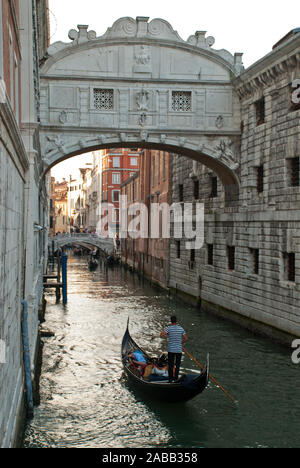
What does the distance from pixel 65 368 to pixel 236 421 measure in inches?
181

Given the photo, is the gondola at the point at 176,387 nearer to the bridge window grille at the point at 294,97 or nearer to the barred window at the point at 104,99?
the bridge window grille at the point at 294,97

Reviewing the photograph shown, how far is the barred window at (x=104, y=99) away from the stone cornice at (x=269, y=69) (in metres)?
3.64

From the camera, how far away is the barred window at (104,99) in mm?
17188

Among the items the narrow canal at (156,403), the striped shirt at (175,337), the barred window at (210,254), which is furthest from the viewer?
the barred window at (210,254)

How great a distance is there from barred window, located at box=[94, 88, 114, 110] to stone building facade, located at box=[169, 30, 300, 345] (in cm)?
370

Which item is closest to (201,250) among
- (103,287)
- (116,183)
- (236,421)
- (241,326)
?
(241,326)

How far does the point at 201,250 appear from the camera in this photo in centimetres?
2083

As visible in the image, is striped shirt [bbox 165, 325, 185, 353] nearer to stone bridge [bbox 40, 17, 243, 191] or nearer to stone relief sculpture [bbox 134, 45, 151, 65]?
stone bridge [bbox 40, 17, 243, 191]

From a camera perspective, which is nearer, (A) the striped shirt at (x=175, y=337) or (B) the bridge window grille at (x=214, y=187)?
(A) the striped shirt at (x=175, y=337)

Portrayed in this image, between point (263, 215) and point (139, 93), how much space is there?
16.9 ft

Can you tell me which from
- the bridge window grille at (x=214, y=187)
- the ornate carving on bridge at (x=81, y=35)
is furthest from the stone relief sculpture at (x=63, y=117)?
the bridge window grille at (x=214, y=187)

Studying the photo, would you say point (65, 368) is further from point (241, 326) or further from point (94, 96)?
point (94, 96)

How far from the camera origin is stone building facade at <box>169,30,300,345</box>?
14.0 metres

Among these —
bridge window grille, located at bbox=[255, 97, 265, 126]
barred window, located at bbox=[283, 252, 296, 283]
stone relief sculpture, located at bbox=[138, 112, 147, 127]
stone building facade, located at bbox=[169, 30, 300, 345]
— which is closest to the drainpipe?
stone building facade, located at bbox=[169, 30, 300, 345]
